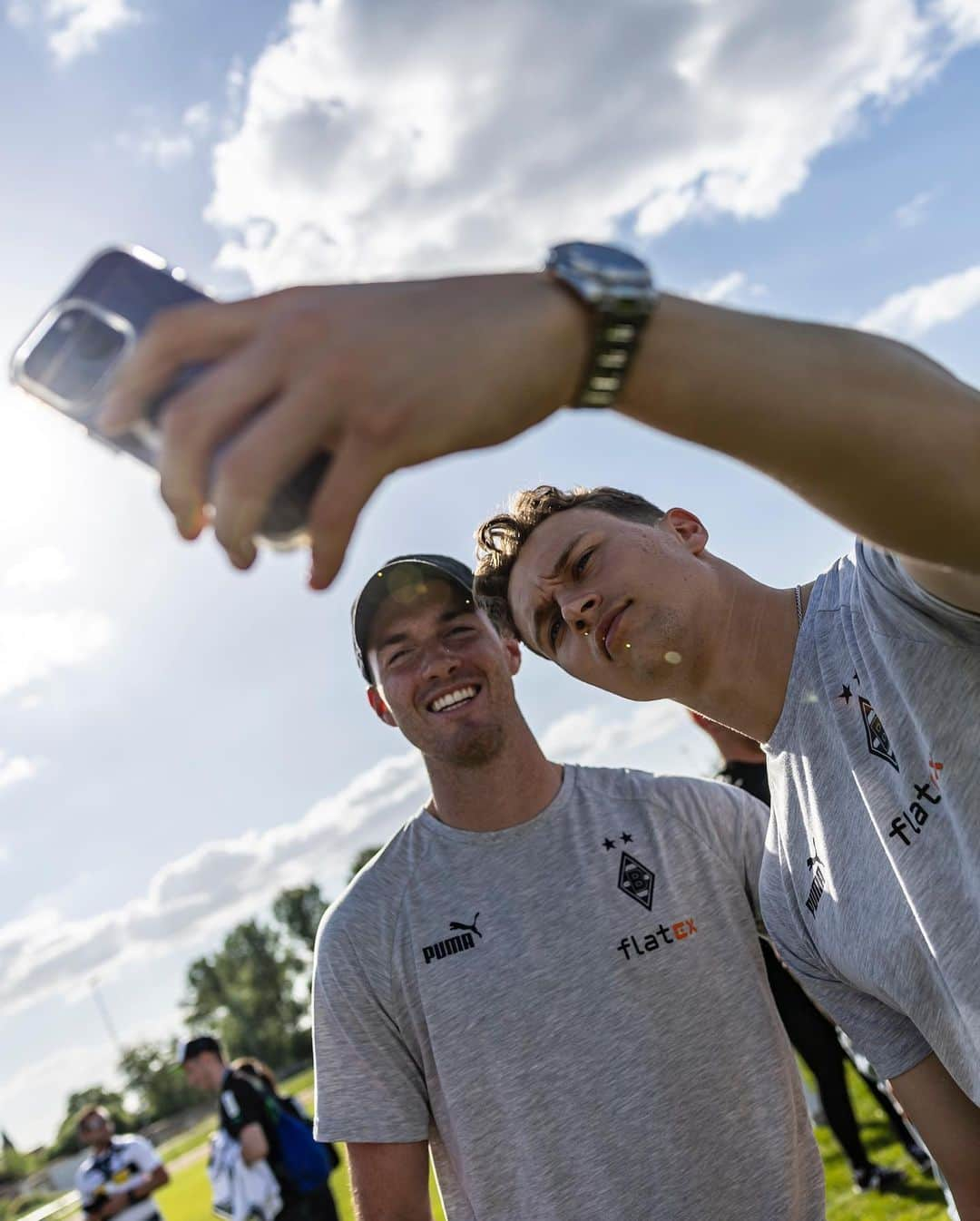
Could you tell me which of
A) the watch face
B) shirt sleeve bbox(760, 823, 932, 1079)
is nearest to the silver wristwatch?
the watch face

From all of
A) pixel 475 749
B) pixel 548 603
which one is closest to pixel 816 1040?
pixel 475 749

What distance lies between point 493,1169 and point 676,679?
150 cm

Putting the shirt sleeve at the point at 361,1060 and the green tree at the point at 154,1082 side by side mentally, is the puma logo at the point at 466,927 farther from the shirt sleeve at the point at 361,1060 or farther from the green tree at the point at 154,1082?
the green tree at the point at 154,1082

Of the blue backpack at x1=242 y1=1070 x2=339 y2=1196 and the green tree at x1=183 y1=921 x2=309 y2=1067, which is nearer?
the blue backpack at x1=242 y1=1070 x2=339 y2=1196

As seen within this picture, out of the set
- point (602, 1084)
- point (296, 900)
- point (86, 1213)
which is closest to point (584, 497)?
point (602, 1084)

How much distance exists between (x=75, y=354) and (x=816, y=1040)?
686cm

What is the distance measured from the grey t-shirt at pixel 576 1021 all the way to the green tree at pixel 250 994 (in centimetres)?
9756

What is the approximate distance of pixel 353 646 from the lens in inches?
145

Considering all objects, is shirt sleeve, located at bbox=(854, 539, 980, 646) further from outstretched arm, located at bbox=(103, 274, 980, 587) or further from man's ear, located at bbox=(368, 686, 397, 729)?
man's ear, located at bbox=(368, 686, 397, 729)

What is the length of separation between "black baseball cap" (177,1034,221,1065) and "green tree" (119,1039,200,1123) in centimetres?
9618

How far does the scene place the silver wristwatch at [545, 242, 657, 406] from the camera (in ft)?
3.49

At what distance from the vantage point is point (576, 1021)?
2.78 m

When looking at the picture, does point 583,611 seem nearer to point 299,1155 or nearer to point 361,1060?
point 361,1060

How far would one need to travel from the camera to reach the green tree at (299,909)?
101 metres
